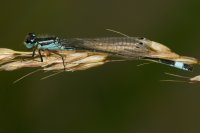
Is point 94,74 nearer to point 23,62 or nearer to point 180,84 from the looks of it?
point 180,84

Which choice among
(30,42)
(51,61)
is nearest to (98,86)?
(30,42)

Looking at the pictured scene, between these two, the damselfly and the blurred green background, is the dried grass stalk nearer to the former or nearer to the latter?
the damselfly

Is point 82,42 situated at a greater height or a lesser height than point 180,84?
greater

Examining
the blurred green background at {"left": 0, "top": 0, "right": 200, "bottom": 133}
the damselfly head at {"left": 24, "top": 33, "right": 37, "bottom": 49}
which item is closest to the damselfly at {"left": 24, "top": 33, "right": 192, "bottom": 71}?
the damselfly head at {"left": 24, "top": 33, "right": 37, "bottom": 49}

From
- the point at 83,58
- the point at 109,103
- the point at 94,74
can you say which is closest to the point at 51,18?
the point at 94,74

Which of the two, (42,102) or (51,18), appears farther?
(51,18)

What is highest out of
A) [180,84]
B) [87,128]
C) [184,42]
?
[184,42]

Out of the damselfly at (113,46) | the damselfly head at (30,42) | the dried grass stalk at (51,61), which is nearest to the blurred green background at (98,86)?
the damselfly head at (30,42)

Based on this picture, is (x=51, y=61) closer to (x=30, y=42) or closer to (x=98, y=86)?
(x=30, y=42)
